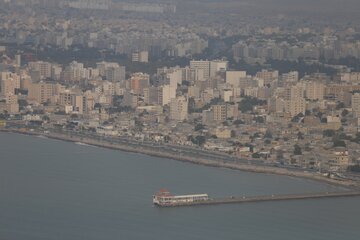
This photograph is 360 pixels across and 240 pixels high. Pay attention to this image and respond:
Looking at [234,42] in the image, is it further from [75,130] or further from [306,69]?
[75,130]

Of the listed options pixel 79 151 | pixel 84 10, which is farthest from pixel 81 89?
pixel 84 10

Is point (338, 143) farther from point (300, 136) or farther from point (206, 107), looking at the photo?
point (206, 107)

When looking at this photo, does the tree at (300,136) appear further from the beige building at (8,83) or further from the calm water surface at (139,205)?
the beige building at (8,83)

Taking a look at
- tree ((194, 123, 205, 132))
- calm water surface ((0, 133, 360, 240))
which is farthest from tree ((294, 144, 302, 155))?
tree ((194, 123, 205, 132))

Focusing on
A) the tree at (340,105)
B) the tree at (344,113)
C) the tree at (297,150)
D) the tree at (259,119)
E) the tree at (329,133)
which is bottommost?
the tree at (259,119)

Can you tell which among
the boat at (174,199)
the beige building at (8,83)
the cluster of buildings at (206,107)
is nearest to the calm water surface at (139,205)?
the boat at (174,199)

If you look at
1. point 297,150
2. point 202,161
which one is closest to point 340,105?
point 297,150
